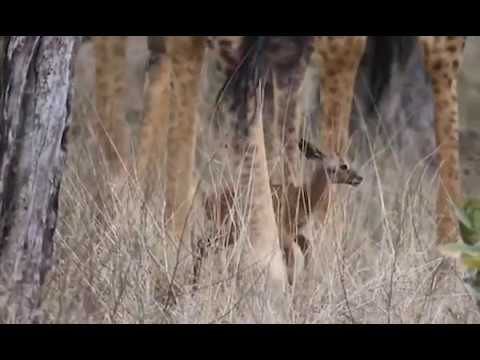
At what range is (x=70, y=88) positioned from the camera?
11.9 feet

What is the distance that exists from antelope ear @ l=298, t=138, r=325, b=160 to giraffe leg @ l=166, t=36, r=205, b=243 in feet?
1.08

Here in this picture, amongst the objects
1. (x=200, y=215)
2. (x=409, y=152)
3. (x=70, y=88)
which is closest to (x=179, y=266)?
(x=200, y=215)

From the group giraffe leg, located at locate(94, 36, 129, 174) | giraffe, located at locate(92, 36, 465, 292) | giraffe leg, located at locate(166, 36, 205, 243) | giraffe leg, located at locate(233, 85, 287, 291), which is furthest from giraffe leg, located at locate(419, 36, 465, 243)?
giraffe leg, located at locate(94, 36, 129, 174)

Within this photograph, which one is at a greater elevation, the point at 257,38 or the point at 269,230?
the point at 257,38

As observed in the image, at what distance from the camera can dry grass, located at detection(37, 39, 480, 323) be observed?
11.9 ft

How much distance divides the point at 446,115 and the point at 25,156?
1.32 m

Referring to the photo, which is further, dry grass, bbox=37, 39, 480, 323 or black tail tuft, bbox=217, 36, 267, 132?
black tail tuft, bbox=217, 36, 267, 132

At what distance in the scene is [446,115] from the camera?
418 cm

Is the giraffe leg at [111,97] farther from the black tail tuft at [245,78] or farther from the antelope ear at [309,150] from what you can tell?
the antelope ear at [309,150]

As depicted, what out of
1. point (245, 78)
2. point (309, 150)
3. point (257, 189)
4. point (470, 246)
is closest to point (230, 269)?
point (257, 189)

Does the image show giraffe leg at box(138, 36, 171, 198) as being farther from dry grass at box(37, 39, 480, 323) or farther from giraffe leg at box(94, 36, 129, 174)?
dry grass at box(37, 39, 480, 323)

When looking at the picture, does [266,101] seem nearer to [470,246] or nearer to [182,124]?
[182,124]
